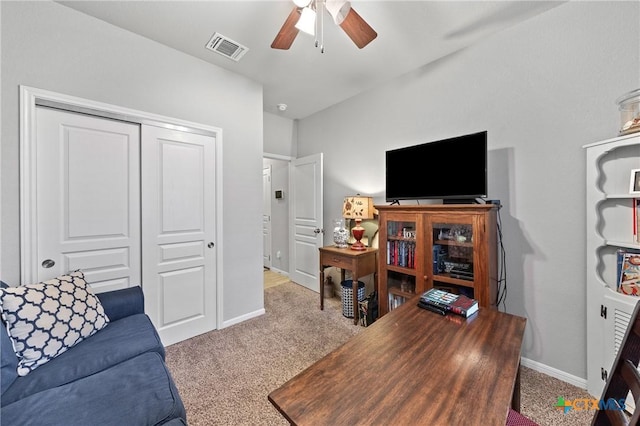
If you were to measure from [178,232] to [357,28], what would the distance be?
2.25 metres

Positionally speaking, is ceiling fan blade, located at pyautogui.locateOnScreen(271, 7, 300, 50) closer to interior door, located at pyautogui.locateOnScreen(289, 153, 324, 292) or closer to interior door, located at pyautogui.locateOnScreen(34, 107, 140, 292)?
interior door, located at pyautogui.locateOnScreen(34, 107, 140, 292)

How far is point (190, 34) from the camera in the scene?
2.15m

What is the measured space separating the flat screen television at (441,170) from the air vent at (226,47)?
1731mm

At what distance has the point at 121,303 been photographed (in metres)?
1.79

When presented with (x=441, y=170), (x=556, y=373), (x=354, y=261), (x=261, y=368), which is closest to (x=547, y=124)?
(x=441, y=170)

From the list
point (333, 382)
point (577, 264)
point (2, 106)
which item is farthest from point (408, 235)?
point (2, 106)

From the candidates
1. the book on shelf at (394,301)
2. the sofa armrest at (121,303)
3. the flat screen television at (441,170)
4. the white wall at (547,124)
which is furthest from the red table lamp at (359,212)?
the sofa armrest at (121,303)

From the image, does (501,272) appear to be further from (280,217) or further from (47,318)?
(280,217)

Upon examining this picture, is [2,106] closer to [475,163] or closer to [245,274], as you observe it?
[245,274]

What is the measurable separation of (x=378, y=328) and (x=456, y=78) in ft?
7.78

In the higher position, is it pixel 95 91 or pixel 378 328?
pixel 95 91

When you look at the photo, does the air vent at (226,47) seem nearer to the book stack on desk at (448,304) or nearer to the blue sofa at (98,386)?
the blue sofa at (98,386)

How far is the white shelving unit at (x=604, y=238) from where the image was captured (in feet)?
5.08

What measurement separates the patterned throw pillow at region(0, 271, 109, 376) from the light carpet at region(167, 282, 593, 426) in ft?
2.48
